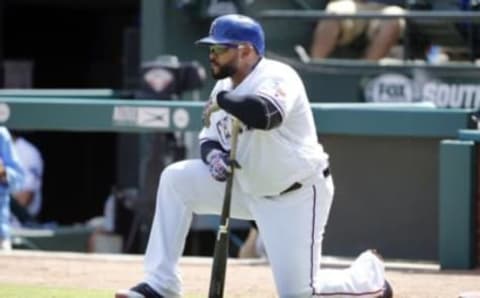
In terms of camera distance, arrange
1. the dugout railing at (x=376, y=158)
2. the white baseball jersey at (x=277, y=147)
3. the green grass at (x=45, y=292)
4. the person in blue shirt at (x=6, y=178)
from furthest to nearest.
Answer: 1. the person in blue shirt at (x=6, y=178)
2. the dugout railing at (x=376, y=158)
3. the green grass at (x=45, y=292)
4. the white baseball jersey at (x=277, y=147)

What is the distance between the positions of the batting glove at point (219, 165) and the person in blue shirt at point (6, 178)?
13.4ft

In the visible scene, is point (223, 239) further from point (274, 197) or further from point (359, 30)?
point (359, 30)

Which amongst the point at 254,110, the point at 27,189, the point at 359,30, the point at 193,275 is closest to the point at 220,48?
the point at 254,110

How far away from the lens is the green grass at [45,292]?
7.12 metres

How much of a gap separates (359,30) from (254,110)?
6590 mm

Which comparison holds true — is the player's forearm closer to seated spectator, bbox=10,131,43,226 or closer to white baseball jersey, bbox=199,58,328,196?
white baseball jersey, bbox=199,58,328,196

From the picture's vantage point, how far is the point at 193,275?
8.12m

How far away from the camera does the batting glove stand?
6207mm

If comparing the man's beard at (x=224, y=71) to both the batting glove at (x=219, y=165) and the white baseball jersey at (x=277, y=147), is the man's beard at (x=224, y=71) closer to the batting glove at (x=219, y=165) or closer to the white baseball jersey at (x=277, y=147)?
the white baseball jersey at (x=277, y=147)

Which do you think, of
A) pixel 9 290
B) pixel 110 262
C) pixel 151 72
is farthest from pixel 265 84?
pixel 151 72

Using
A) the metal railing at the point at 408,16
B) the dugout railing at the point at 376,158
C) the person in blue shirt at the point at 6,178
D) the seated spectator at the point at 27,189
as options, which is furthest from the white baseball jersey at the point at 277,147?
the seated spectator at the point at 27,189

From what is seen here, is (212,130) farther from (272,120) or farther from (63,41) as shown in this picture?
(63,41)

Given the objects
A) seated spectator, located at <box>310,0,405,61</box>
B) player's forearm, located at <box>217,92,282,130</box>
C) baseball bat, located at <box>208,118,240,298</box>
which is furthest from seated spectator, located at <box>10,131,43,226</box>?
player's forearm, located at <box>217,92,282,130</box>

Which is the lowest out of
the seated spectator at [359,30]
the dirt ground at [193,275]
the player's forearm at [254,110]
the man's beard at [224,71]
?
the dirt ground at [193,275]
